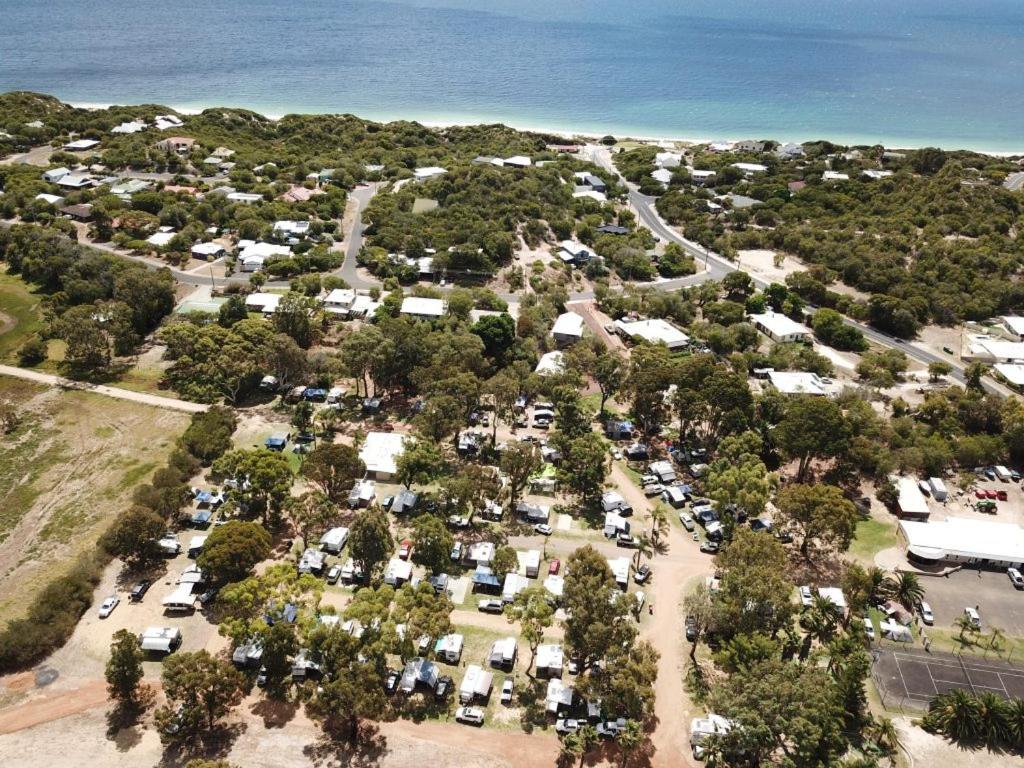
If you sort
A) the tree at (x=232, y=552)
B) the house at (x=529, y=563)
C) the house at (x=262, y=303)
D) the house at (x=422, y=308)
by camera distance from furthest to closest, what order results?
1. the house at (x=422, y=308)
2. the house at (x=262, y=303)
3. the house at (x=529, y=563)
4. the tree at (x=232, y=552)

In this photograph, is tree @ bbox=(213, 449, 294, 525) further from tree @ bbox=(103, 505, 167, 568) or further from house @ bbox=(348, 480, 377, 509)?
tree @ bbox=(103, 505, 167, 568)

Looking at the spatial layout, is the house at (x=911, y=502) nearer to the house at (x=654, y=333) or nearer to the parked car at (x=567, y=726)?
the house at (x=654, y=333)

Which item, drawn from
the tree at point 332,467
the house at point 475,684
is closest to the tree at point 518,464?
the tree at point 332,467

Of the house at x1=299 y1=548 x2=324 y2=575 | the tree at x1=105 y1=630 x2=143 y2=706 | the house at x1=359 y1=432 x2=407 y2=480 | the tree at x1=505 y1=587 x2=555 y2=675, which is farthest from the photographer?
the house at x1=359 y1=432 x2=407 y2=480

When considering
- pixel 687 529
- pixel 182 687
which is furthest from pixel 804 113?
pixel 182 687

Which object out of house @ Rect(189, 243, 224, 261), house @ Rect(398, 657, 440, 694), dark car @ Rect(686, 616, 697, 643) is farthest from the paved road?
dark car @ Rect(686, 616, 697, 643)

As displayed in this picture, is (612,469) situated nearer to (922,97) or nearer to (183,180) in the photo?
(183,180)
